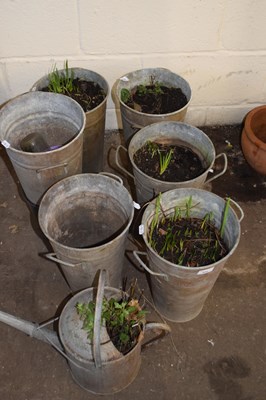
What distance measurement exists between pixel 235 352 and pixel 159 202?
883 millimetres

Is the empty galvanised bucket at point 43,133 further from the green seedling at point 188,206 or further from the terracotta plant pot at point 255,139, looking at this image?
the terracotta plant pot at point 255,139

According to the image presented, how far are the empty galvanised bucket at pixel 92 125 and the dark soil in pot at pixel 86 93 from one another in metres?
0.03

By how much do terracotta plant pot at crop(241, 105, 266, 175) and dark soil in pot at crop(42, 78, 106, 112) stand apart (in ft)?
3.26

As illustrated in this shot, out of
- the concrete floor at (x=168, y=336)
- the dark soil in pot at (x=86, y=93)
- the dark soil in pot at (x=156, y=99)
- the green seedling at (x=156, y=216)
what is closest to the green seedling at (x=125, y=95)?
the dark soil in pot at (x=156, y=99)

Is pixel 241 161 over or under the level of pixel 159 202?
under

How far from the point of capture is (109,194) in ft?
6.59

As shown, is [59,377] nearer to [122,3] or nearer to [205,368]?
[205,368]

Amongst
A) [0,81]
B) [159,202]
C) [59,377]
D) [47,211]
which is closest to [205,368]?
[59,377]

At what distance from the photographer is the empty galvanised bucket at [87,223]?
1.79 metres

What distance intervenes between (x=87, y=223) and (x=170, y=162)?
564 millimetres

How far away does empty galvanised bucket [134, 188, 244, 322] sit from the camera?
1.70m

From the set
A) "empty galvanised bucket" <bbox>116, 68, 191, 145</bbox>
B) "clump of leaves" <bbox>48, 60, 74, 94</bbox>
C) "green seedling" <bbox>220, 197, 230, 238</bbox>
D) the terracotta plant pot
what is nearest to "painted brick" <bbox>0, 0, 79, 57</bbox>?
"clump of leaves" <bbox>48, 60, 74, 94</bbox>

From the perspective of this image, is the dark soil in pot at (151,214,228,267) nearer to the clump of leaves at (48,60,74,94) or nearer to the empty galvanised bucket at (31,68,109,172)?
the empty galvanised bucket at (31,68,109,172)

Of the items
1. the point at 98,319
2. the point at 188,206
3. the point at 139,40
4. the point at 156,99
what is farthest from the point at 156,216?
the point at 139,40
